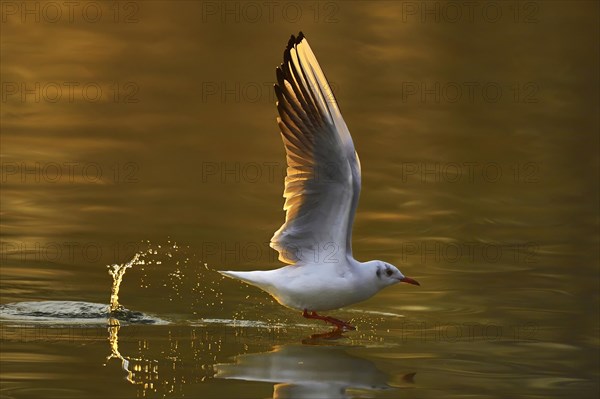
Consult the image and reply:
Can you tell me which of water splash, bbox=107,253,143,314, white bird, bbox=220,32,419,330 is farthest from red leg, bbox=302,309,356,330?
water splash, bbox=107,253,143,314

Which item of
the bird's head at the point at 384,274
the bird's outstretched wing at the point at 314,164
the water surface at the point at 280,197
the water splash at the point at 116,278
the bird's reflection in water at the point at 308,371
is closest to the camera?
the bird's reflection in water at the point at 308,371

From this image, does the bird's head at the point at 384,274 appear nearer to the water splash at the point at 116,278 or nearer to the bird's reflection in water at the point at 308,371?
the bird's reflection in water at the point at 308,371

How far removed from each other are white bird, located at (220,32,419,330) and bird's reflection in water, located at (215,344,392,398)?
483mm

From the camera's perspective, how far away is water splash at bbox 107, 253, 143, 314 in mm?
9641

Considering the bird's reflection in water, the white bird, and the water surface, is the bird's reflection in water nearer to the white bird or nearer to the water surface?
the water surface

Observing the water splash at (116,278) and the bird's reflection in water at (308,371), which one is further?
the water splash at (116,278)

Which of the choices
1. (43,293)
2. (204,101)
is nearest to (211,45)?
(204,101)

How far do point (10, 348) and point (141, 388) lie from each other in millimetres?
1177

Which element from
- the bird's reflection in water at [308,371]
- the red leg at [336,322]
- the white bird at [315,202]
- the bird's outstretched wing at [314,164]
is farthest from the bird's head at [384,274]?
the bird's reflection in water at [308,371]

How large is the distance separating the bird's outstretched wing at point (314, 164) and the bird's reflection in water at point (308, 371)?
0.75 metres

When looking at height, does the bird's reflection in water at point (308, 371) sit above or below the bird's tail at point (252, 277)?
below

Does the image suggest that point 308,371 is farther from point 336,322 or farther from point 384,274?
point 384,274

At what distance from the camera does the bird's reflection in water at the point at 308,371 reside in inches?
306

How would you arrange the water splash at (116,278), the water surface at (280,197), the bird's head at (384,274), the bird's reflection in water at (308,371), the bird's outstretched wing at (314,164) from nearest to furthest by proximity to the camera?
the bird's reflection in water at (308,371) < the water surface at (280,197) < the bird's outstretched wing at (314,164) < the bird's head at (384,274) < the water splash at (116,278)
